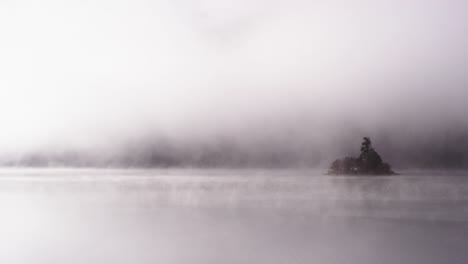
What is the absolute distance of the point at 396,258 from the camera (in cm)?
1493

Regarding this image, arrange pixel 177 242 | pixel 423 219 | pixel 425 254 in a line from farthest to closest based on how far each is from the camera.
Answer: pixel 423 219, pixel 177 242, pixel 425 254

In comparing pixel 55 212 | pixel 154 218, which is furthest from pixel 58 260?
pixel 55 212

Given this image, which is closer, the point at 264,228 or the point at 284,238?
the point at 284,238

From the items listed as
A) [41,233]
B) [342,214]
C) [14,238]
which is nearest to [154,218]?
[41,233]

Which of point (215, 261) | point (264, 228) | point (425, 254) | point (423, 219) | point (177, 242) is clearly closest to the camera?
point (215, 261)

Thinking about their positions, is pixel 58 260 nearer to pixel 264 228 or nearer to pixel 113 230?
pixel 113 230

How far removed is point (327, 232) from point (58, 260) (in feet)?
36.7

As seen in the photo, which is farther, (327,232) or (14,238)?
(327,232)

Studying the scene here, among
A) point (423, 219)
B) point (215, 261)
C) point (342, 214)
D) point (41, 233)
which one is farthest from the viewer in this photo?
point (342, 214)

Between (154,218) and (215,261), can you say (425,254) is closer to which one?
(215,261)

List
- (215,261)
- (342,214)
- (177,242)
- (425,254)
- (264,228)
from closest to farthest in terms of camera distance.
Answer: (215,261)
(425,254)
(177,242)
(264,228)
(342,214)

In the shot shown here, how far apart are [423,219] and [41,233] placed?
1950 centimetres

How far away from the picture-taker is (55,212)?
29.4 metres

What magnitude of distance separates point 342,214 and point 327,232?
329 inches
